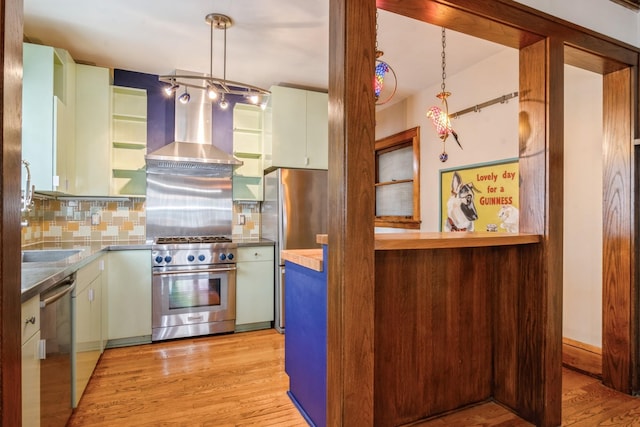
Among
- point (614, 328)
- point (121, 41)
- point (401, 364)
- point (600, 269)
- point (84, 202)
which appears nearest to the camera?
point (401, 364)

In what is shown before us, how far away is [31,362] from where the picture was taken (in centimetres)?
142

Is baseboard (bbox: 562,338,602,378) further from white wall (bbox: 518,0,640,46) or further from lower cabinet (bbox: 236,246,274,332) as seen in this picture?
lower cabinet (bbox: 236,246,274,332)

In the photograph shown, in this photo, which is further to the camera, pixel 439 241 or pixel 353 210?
pixel 439 241

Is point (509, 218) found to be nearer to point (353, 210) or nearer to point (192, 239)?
point (353, 210)

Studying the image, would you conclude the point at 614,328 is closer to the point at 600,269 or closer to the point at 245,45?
the point at 600,269

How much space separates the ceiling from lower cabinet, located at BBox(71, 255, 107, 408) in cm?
186

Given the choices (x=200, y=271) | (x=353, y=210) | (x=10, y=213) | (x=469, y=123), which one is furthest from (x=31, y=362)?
(x=469, y=123)

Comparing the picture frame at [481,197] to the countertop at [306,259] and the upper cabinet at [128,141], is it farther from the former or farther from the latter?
the upper cabinet at [128,141]

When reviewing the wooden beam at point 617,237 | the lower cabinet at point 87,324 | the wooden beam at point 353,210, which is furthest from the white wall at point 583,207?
the lower cabinet at point 87,324

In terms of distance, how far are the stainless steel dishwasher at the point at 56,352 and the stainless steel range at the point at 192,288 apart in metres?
1.34

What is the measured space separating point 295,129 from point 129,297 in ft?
7.87

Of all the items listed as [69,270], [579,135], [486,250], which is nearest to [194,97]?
[69,270]

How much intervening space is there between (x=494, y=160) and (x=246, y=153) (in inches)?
105

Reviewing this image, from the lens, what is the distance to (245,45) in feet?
10.4
